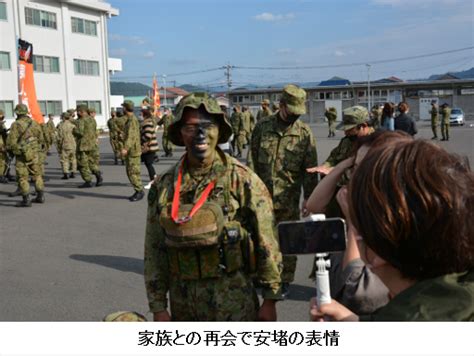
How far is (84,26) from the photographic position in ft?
130

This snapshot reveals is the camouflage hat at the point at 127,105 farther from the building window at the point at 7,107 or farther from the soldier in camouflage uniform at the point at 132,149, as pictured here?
the building window at the point at 7,107

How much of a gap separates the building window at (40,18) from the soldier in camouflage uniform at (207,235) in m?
36.2

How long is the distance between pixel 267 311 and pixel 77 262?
4.09 m

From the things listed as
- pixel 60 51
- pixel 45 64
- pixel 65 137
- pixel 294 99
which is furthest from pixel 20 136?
pixel 60 51

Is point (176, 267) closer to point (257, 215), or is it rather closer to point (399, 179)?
point (257, 215)

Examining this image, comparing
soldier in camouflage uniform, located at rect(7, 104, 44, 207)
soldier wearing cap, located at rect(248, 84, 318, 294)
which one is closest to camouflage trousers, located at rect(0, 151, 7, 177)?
soldier in camouflage uniform, located at rect(7, 104, 44, 207)

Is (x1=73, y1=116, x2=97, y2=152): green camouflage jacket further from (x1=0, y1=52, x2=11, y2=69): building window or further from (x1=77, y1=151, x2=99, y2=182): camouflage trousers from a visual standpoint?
(x1=0, y1=52, x2=11, y2=69): building window

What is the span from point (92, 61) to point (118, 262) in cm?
3720

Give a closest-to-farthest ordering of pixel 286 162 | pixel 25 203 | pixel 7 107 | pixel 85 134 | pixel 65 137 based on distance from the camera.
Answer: pixel 286 162, pixel 25 203, pixel 85 134, pixel 65 137, pixel 7 107

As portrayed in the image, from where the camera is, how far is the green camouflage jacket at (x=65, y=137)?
13.7m

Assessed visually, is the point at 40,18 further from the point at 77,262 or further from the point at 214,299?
the point at 214,299

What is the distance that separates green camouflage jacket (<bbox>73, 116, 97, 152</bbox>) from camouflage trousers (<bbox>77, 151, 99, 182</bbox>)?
0.48 ft

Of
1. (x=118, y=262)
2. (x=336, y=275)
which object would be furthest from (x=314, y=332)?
(x=118, y=262)

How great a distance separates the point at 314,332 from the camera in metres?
1.56
